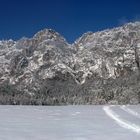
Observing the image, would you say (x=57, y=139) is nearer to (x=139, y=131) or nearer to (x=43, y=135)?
(x=43, y=135)

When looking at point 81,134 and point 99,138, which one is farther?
point 81,134

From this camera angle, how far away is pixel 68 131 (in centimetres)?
2658

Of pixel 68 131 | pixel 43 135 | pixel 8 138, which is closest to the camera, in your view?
pixel 8 138

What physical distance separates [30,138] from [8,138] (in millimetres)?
1216

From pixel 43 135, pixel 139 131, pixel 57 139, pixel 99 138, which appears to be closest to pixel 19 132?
pixel 43 135

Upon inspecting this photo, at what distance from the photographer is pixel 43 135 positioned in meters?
24.2

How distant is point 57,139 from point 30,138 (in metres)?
1.50

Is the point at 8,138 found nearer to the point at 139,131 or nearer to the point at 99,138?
the point at 99,138

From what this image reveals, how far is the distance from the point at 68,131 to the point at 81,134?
1857mm

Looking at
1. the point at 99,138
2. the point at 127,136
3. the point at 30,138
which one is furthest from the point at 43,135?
the point at 127,136

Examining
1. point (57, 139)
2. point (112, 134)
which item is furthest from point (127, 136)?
point (57, 139)

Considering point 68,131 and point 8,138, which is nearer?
point 8,138

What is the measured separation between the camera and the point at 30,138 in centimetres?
2245

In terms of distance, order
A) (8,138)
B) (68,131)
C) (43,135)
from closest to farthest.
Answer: (8,138), (43,135), (68,131)
